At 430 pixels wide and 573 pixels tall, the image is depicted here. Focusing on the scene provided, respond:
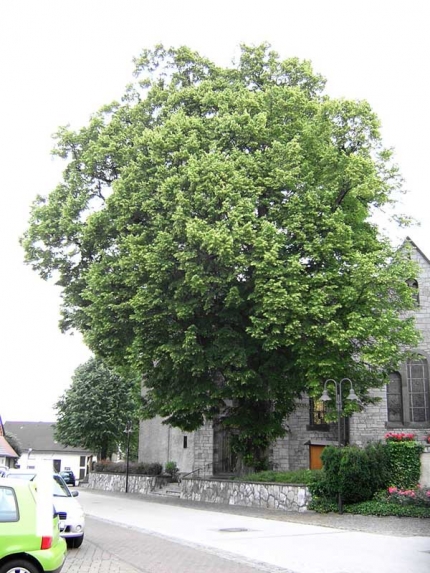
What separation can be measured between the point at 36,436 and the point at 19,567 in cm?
8014

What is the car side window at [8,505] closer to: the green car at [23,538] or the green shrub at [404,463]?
the green car at [23,538]

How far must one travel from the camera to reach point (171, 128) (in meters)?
23.3

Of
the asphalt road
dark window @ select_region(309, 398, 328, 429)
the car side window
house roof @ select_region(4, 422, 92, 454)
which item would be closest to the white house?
house roof @ select_region(4, 422, 92, 454)

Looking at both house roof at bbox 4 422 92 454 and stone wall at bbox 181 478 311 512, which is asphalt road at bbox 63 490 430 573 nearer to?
stone wall at bbox 181 478 311 512

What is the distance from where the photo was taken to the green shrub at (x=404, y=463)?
61.2ft

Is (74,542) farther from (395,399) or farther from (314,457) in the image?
(395,399)

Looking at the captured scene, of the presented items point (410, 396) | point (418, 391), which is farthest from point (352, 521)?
point (418, 391)

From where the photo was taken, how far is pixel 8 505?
731 cm

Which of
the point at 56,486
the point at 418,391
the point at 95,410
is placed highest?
the point at 418,391

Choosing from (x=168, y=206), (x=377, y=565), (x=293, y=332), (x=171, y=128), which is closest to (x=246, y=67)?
(x=171, y=128)

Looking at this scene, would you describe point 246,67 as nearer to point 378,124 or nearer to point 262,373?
point 378,124

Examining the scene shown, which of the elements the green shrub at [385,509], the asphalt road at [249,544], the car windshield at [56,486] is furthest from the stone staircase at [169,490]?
the car windshield at [56,486]

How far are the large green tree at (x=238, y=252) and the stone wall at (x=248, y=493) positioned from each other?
186cm

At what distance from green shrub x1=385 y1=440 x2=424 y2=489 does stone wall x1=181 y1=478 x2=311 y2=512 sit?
277cm
